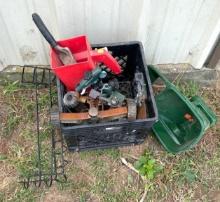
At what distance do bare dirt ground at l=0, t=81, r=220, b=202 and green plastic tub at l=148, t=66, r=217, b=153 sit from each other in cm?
7

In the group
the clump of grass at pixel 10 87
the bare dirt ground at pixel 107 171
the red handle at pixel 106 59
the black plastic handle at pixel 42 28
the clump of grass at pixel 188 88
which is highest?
the black plastic handle at pixel 42 28

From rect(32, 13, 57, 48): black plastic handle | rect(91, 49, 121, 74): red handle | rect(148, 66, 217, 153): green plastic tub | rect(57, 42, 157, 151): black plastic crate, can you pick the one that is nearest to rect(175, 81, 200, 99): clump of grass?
rect(148, 66, 217, 153): green plastic tub

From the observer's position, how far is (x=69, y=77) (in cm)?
149

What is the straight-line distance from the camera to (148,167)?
1.75 m

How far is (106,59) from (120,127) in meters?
0.31

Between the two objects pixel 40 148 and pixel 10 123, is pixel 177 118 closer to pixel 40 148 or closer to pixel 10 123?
pixel 40 148

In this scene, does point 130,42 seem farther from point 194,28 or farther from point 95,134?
point 95,134

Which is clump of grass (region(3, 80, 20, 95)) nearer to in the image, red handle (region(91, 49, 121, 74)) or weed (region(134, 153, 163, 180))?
red handle (region(91, 49, 121, 74))

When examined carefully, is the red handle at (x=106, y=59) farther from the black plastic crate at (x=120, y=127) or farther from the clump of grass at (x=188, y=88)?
the clump of grass at (x=188, y=88)

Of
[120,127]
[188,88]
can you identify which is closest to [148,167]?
[120,127]

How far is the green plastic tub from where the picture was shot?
167 cm

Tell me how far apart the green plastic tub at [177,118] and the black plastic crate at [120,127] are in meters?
0.12

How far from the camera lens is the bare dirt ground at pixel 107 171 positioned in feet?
5.58

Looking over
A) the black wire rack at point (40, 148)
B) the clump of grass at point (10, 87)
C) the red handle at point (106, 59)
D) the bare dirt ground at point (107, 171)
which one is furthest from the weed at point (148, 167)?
the clump of grass at point (10, 87)
